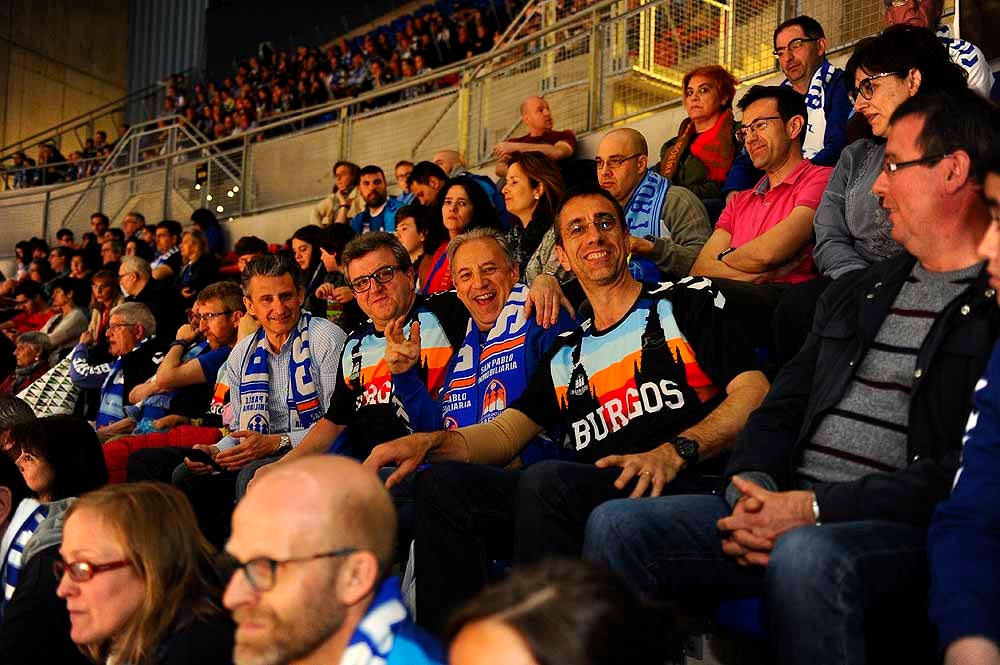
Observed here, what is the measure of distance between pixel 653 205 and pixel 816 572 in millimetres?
2670

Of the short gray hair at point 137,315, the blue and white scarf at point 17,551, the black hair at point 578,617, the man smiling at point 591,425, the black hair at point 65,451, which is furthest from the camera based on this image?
the short gray hair at point 137,315

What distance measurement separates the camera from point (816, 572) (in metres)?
1.64

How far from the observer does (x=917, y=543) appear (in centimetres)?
176

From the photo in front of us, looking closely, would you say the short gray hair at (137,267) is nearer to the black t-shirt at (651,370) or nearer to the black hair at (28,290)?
the black hair at (28,290)

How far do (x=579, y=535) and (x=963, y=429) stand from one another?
78cm

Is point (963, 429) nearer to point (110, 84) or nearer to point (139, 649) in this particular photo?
point (139, 649)

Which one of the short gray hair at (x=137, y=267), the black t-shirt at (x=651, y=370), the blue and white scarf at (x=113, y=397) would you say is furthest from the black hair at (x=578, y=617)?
the short gray hair at (x=137, y=267)

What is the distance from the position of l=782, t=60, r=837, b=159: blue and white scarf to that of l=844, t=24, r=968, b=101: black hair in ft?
4.13

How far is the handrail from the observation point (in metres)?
16.5

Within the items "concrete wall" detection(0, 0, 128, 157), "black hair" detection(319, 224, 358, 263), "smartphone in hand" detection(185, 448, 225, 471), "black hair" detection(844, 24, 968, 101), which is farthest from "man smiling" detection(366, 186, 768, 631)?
"concrete wall" detection(0, 0, 128, 157)

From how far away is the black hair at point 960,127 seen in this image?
201 centimetres

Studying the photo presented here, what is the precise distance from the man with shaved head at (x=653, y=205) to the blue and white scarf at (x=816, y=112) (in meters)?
0.50

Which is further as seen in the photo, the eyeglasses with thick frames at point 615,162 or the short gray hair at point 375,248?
the eyeglasses with thick frames at point 615,162

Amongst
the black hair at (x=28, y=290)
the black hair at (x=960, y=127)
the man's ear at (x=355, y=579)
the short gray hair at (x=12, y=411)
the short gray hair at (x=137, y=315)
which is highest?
the black hair at (x=28, y=290)
